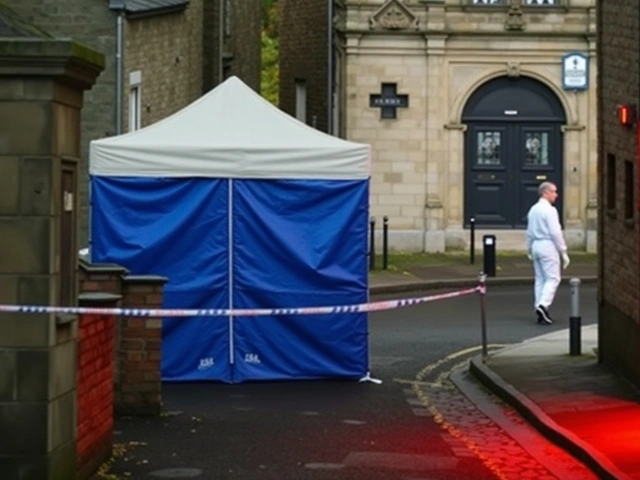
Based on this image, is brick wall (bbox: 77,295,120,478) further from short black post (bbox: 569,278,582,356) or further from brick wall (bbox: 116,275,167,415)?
short black post (bbox: 569,278,582,356)

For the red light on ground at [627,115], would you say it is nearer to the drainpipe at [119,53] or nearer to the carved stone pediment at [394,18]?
the drainpipe at [119,53]

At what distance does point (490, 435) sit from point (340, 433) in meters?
1.20

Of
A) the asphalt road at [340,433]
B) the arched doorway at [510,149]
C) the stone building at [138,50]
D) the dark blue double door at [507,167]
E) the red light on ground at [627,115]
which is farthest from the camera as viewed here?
the dark blue double door at [507,167]

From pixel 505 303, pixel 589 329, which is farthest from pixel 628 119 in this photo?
pixel 505 303

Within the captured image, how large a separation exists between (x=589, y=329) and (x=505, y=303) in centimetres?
511

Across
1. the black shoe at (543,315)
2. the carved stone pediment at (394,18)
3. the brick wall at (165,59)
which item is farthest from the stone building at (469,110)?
the black shoe at (543,315)

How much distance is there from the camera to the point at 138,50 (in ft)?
103

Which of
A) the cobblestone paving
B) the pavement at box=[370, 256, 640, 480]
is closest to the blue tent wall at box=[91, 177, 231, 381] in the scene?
the cobblestone paving

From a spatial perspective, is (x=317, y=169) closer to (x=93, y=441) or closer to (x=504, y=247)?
(x=93, y=441)

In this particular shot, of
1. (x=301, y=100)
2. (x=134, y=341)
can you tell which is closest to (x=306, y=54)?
(x=301, y=100)

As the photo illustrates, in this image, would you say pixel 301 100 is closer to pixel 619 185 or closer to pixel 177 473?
pixel 619 185

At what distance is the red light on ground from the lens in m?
17.2

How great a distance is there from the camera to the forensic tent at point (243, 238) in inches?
732

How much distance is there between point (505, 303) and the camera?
28.5m
